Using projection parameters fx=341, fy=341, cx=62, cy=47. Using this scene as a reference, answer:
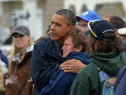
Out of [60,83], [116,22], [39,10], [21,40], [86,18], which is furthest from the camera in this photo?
[39,10]

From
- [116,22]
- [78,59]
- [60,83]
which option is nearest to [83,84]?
[60,83]

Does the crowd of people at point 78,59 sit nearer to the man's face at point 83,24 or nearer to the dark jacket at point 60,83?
the dark jacket at point 60,83

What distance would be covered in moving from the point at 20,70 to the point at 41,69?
1622 millimetres

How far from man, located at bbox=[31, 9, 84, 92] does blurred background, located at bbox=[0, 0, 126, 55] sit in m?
6.84

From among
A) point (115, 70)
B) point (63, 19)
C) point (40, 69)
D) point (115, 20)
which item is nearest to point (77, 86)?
point (115, 70)

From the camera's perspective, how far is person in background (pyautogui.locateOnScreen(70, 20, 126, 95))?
2865mm

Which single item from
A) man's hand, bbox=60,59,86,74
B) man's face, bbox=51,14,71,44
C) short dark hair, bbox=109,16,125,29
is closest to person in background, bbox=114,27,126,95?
man's hand, bbox=60,59,86,74

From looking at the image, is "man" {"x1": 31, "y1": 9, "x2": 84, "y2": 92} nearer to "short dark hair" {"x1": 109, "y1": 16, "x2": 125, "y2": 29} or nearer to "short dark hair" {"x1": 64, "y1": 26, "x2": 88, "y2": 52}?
"short dark hair" {"x1": 64, "y1": 26, "x2": 88, "y2": 52}

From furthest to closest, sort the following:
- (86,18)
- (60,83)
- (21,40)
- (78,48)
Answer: (21,40)
(86,18)
(78,48)
(60,83)

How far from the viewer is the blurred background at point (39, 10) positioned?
16234 mm

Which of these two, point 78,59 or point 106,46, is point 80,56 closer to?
point 78,59

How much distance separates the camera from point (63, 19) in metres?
3.45

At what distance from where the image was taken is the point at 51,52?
3.41 metres

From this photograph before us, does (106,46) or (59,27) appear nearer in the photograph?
(106,46)
